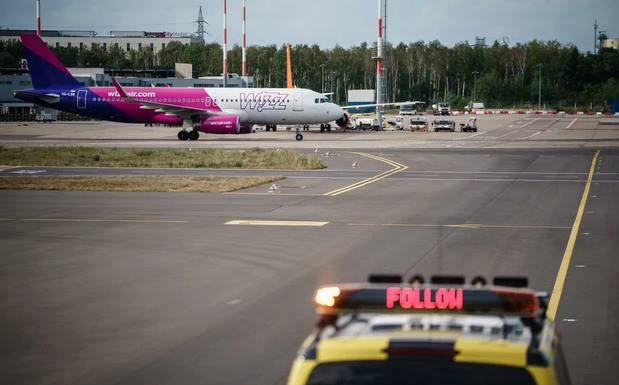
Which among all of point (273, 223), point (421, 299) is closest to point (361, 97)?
point (273, 223)

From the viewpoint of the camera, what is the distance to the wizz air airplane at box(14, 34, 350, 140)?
224 feet

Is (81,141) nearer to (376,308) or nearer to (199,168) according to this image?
(199,168)

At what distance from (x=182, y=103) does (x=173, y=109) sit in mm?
1526

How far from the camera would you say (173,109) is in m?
66.9

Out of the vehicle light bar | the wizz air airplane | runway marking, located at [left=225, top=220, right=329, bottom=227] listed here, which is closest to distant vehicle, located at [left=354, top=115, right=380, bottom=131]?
the wizz air airplane

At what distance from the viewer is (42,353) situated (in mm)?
11242

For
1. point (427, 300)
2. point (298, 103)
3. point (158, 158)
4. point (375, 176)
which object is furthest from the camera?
point (298, 103)

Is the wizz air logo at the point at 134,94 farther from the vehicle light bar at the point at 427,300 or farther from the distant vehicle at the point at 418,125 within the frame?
the vehicle light bar at the point at 427,300

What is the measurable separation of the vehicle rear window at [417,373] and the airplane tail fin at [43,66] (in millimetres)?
68891

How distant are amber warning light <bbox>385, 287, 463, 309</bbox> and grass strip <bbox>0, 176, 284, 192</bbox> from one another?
29136mm

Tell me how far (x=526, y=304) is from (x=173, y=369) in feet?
21.5

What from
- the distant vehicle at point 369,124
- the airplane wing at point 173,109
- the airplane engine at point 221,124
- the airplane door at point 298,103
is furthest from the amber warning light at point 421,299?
the distant vehicle at point 369,124

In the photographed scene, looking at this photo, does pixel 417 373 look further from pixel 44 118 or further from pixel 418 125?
pixel 44 118

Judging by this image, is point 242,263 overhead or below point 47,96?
below
